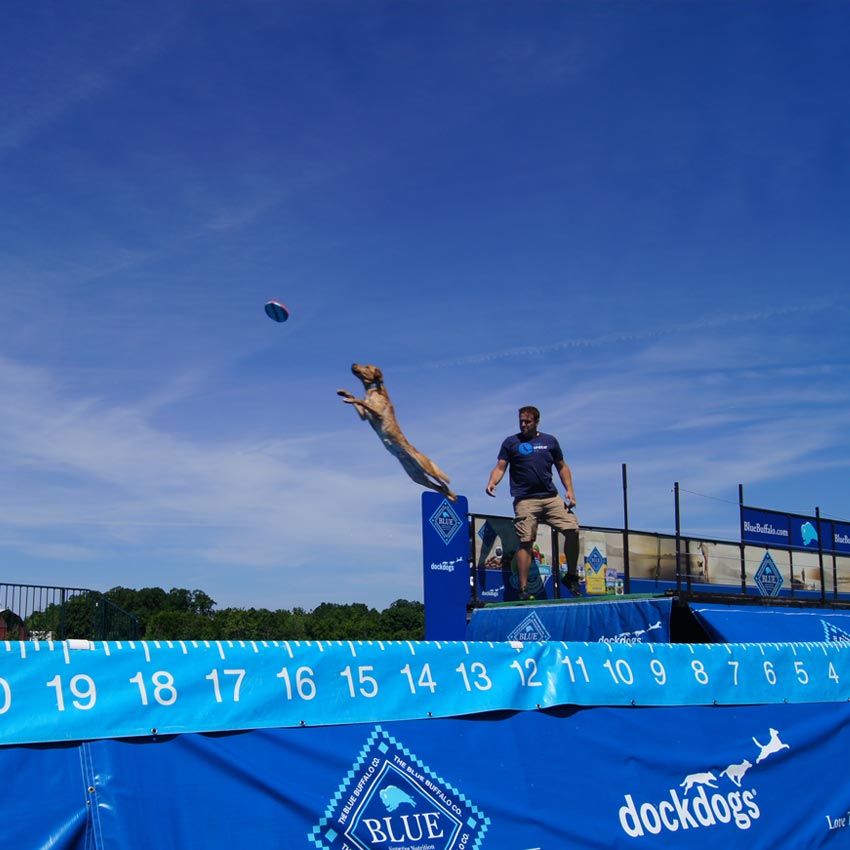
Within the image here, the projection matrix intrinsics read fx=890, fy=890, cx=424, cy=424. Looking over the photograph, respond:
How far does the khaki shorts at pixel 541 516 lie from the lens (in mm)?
11438

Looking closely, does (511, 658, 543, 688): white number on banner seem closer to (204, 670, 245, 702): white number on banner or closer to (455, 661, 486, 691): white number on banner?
(455, 661, 486, 691): white number on banner

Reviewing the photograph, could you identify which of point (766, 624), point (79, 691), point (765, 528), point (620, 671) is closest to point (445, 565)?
point (766, 624)

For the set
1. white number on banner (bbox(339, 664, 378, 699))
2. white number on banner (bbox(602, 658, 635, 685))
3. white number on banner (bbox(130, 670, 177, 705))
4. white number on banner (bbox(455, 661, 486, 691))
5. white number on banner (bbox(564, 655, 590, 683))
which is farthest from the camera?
white number on banner (bbox(602, 658, 635, 685))

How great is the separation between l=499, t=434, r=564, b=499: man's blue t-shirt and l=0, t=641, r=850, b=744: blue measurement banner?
4869 millimetres

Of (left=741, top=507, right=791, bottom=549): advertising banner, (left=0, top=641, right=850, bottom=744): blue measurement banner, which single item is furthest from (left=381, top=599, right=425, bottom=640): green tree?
(left=0, top=641, right=850, bottom=744): blue measurement banner

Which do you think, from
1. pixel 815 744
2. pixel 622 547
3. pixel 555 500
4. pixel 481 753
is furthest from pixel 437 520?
pixel 481 753

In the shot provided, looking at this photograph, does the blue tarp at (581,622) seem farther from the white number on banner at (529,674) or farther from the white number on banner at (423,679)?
the white number on banner at (423,679)

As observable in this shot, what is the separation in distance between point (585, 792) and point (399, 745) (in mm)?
1309

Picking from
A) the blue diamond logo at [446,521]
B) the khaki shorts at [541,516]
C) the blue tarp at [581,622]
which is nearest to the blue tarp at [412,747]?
the blue tarp at [581,622]

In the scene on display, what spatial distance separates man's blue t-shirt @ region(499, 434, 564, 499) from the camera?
1149 centimetres

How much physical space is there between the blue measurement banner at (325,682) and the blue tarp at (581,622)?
2.23 meters

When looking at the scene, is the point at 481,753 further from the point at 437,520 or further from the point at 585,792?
the point at 437,520

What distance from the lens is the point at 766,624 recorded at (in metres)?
9.31

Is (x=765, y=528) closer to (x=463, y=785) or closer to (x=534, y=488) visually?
(x=534, y=488)
